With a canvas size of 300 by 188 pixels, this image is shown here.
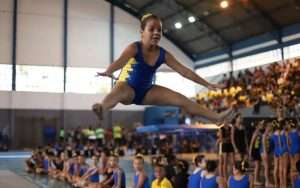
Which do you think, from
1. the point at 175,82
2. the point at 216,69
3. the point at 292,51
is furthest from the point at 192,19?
the point at 292,51

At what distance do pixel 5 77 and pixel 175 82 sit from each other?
32.1 feet

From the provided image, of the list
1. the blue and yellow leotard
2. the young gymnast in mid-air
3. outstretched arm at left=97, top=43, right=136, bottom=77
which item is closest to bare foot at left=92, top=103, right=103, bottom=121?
the young gymnast in mid-air

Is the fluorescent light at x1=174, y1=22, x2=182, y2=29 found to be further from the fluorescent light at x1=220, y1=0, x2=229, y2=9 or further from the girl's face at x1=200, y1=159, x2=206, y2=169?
the girl's face at x1=200, y1=159, x2=206, y2=169

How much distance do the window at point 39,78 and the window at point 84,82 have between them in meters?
0.51

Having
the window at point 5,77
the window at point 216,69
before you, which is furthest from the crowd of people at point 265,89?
the window at point 5,77

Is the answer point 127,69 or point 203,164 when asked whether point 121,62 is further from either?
point 203,164

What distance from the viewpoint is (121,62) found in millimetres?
3645

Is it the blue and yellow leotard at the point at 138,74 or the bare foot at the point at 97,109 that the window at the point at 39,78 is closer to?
the blue and yellow leotard at the point at 138,74

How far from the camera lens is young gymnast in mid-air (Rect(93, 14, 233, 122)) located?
369 centimetres

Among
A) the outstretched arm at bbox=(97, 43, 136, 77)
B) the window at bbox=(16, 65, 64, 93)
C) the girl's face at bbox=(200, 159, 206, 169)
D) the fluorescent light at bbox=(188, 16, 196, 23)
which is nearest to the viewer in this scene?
the outstretched arm at bbox=(97, 43, 136, 77)

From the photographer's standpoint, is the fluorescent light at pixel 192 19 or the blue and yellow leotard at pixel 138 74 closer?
the blue and yellow leotard at pixel 138 74

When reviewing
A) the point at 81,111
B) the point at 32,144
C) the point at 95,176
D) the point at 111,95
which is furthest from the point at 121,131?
the point at 111,95

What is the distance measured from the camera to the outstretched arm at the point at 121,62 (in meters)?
3.60

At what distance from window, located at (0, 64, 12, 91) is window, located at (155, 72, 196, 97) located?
8.29m
